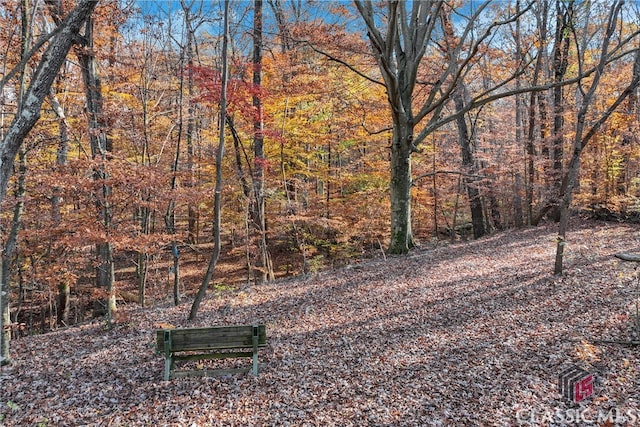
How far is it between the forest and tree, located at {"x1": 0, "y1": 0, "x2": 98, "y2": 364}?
2264 millimetres

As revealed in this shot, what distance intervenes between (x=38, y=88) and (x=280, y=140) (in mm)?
8770

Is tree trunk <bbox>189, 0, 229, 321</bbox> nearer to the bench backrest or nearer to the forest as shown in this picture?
the forest

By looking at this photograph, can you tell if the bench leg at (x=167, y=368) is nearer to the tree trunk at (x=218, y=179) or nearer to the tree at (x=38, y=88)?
the tree at (x=38, y=88)

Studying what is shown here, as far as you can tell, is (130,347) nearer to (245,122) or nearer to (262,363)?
(262,363)

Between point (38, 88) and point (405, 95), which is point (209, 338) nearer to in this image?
point (38, 88)

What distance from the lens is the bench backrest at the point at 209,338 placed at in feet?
16.0

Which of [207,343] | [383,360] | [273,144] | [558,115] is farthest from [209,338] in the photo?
[558,115]

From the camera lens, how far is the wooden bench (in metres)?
4.87

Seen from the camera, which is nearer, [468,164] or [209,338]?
[209,338]

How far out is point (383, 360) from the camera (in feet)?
16.6

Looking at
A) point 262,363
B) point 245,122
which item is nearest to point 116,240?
point 262,363
